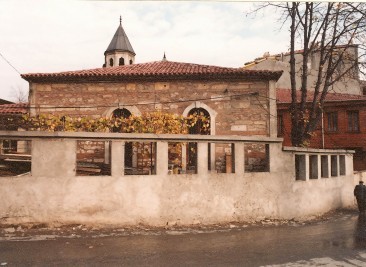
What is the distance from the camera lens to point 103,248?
5.52m

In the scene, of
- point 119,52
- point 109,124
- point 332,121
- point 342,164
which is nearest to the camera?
point 109,124

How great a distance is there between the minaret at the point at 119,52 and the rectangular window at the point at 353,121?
2036cm

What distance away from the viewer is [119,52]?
1211 inches

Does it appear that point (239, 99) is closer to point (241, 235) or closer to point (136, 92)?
point (136, 92)

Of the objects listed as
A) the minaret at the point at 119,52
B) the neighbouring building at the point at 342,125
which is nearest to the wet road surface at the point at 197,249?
the neighbouring building at the point at 342,125

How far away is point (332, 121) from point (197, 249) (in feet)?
63.2

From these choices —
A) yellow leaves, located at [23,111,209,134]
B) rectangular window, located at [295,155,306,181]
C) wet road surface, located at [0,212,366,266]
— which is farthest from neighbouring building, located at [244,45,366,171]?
wet road surface, located at [0,212,366,266]

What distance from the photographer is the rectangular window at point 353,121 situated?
2098 centimetres

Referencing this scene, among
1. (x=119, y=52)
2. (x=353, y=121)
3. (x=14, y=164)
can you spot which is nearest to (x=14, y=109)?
(x=14, y=164)

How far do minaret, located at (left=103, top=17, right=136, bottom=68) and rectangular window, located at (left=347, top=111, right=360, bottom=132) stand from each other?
20364 mm

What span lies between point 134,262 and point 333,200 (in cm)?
818

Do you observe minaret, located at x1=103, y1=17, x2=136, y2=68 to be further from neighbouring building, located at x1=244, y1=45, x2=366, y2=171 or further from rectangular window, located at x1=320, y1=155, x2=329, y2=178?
rectangular window, located at x1=320, y1=155, x2=329, y2=178

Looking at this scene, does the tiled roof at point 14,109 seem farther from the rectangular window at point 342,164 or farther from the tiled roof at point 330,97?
the tiled roof at point 330,97

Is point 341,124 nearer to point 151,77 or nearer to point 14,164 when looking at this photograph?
point 151,77
